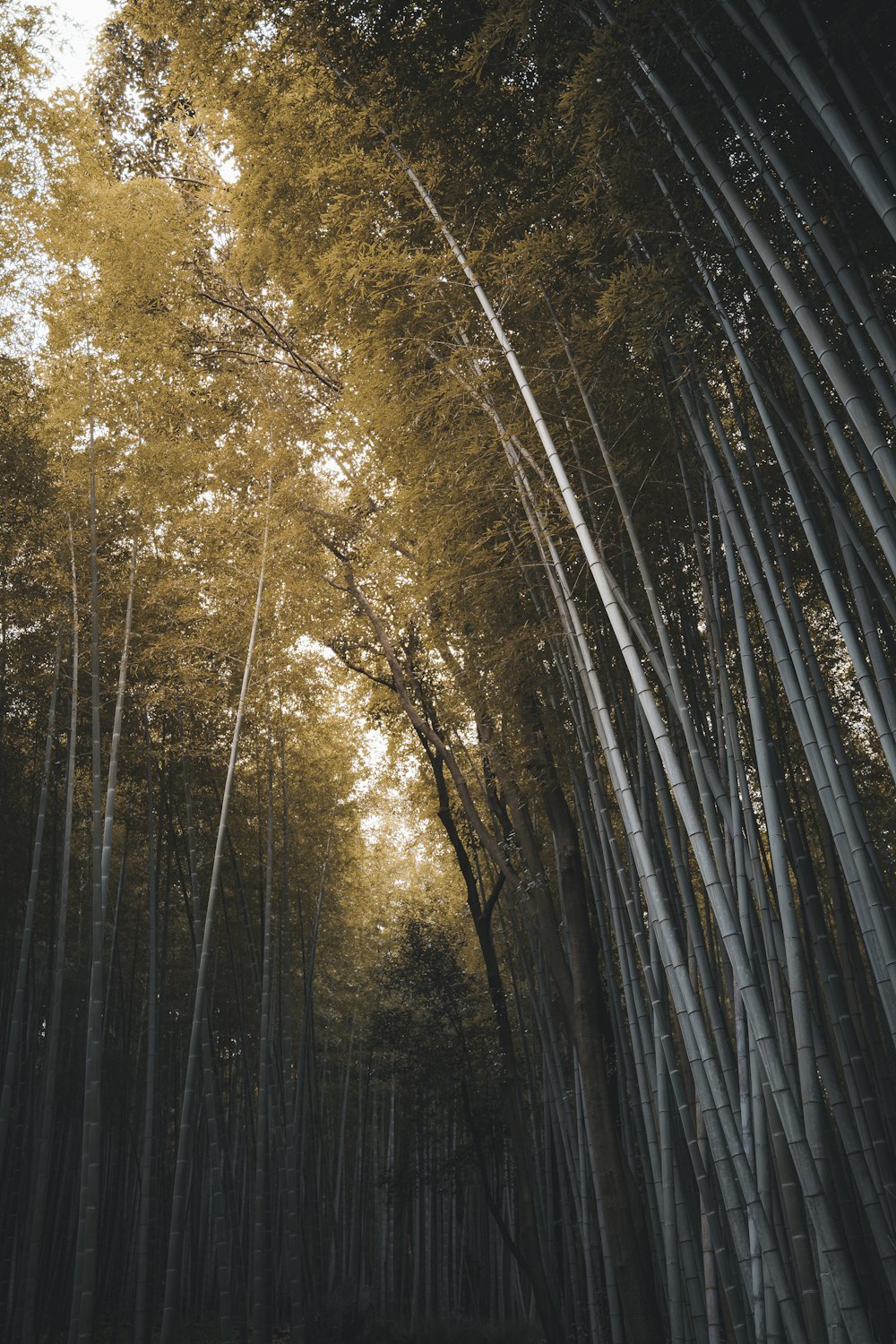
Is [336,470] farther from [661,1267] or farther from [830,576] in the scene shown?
[661,1267]

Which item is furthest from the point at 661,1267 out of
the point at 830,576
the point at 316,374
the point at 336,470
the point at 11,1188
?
the point at 316,374

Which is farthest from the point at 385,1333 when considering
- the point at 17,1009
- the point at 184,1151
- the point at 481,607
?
the point at 481,607

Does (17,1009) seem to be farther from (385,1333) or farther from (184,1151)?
(385,1333)

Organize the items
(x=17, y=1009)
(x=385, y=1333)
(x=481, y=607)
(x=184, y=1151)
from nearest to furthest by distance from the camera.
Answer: (x=184, y=1151) < (x=17, y=1009) < (x=481, y=607) < (x=385, y=1333)

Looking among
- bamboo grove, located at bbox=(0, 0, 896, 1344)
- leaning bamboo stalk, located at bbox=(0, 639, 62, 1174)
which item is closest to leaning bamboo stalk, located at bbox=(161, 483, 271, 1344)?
bamboo grove, located at bbox=(0, 0, 896, 1344)

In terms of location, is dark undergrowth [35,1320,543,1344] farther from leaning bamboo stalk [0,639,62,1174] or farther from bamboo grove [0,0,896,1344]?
leaning bamboo stalk [0,639,62,1174]

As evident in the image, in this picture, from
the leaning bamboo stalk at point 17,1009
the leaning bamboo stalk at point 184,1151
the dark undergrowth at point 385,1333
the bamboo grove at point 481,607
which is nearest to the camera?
the bamboo grove at point 481,607

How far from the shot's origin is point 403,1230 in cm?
949

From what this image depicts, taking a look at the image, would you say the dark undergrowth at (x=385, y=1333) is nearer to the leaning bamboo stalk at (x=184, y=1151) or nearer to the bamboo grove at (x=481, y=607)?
the bamboo grove at (x=481, y=607)

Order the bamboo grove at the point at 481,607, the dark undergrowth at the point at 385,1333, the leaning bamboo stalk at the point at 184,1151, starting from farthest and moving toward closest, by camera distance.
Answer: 1. the dark undergrowth at the point at 385,1333
2. the leaning bamboo stalk at the point at 184,1151
3. the bamboo grove at the point at 481,607

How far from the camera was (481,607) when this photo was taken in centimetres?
431

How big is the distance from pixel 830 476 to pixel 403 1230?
10057mm

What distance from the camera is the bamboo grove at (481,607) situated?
2.10 metres

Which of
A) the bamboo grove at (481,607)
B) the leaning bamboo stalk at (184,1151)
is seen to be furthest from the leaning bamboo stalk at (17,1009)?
the leaning bamboo stalk at (184,1151)
